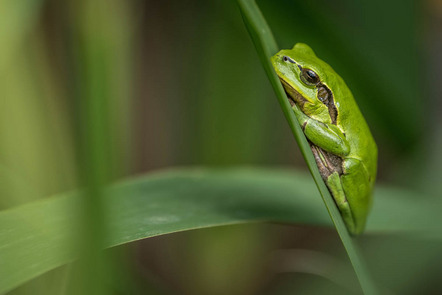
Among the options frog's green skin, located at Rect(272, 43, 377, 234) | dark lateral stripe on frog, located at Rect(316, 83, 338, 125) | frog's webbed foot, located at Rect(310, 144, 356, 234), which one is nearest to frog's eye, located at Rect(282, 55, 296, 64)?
frog's green skin, located at Rect(272, 43, 377, 234)

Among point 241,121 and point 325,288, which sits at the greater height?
point 241,121

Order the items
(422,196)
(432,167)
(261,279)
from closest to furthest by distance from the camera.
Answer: (422,196) < (432,167) < (261,279)

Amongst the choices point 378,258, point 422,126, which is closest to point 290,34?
point 422,126

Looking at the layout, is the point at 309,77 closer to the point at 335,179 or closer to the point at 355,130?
the point at 355,130

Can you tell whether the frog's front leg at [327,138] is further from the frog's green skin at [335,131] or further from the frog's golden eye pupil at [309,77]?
the frog's golden eye pupil at [309,77]

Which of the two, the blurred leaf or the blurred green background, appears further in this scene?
the blurred green background

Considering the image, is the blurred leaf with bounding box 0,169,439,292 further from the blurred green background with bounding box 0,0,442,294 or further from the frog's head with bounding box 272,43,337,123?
the frog's head with bounding box 272,43,337,123

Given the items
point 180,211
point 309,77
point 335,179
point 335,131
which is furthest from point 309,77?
point 180,211

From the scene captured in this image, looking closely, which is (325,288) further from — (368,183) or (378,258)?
(368,183)

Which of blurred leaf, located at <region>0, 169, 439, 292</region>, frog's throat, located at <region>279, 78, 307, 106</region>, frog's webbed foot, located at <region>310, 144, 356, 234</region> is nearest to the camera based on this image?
blurred leaf, located at <region>0, 169, 439, 292</region>
